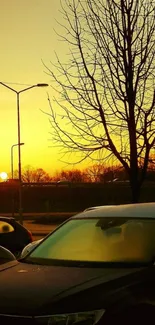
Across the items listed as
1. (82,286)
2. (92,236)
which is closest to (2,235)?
(92,236)

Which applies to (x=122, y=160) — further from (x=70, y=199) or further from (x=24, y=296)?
(x=70, y=199)

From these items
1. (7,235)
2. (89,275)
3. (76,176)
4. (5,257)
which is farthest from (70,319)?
(76,176)

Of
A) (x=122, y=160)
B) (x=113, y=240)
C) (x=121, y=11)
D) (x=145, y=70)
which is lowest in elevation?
(x=113, y=240)

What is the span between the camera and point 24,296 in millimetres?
3891

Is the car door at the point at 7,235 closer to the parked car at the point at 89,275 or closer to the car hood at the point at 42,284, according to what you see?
the parked car at the point at 89,275

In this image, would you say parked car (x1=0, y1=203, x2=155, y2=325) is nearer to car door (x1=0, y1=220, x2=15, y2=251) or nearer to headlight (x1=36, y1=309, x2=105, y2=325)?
headlight (x1=36, y1=309, x2=105, y2=325)

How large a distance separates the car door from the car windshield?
795cm

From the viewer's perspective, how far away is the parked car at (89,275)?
12.4ft

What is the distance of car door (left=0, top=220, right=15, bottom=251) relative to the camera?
1334 cm

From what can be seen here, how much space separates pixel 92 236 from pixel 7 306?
5.02 feet

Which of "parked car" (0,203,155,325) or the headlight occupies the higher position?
"parked car" (0,203,155,325)

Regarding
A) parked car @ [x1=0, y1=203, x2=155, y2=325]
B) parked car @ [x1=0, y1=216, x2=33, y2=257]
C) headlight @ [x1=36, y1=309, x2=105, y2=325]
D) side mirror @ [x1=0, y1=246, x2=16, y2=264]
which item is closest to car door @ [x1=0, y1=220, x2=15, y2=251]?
parked car @ [x1=0, y1=216, x2=33, y2=257]

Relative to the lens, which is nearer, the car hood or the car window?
the car hood

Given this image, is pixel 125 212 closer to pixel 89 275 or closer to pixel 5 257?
pixel 89 275
